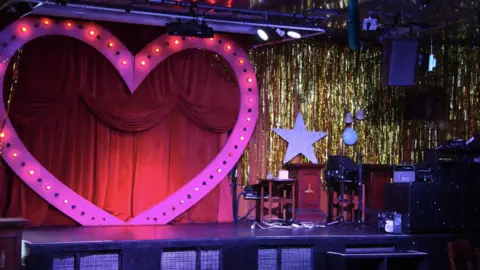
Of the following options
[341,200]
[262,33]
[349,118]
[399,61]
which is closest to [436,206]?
[341,200]

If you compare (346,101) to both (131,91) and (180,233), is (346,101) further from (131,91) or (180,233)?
(180,233)

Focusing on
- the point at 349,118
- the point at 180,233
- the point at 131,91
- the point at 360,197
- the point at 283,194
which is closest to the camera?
the point at 180,233

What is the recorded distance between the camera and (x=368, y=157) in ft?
37.7

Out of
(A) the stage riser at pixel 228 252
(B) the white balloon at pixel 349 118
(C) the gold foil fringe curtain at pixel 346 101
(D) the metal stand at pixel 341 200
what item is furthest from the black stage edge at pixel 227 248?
(B) the white balloon at pixel 349 118

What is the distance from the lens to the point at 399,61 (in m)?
9.80

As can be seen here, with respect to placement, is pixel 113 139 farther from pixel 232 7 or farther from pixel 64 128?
pixel 232 7

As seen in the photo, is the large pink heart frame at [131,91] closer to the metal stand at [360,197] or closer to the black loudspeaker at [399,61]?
the metal stand at [360,197]

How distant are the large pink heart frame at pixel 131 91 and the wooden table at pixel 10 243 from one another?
8.21 ft

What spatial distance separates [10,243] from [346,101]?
21.1ft

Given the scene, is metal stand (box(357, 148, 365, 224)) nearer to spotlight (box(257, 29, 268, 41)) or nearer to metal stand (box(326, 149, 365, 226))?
metal stand (box(326, 149, 365, 226))

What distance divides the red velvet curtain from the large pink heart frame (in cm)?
14

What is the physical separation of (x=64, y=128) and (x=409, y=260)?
481 centimetres

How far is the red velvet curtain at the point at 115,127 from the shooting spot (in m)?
9.15

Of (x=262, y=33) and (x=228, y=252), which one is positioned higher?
(x=262, y=33)
